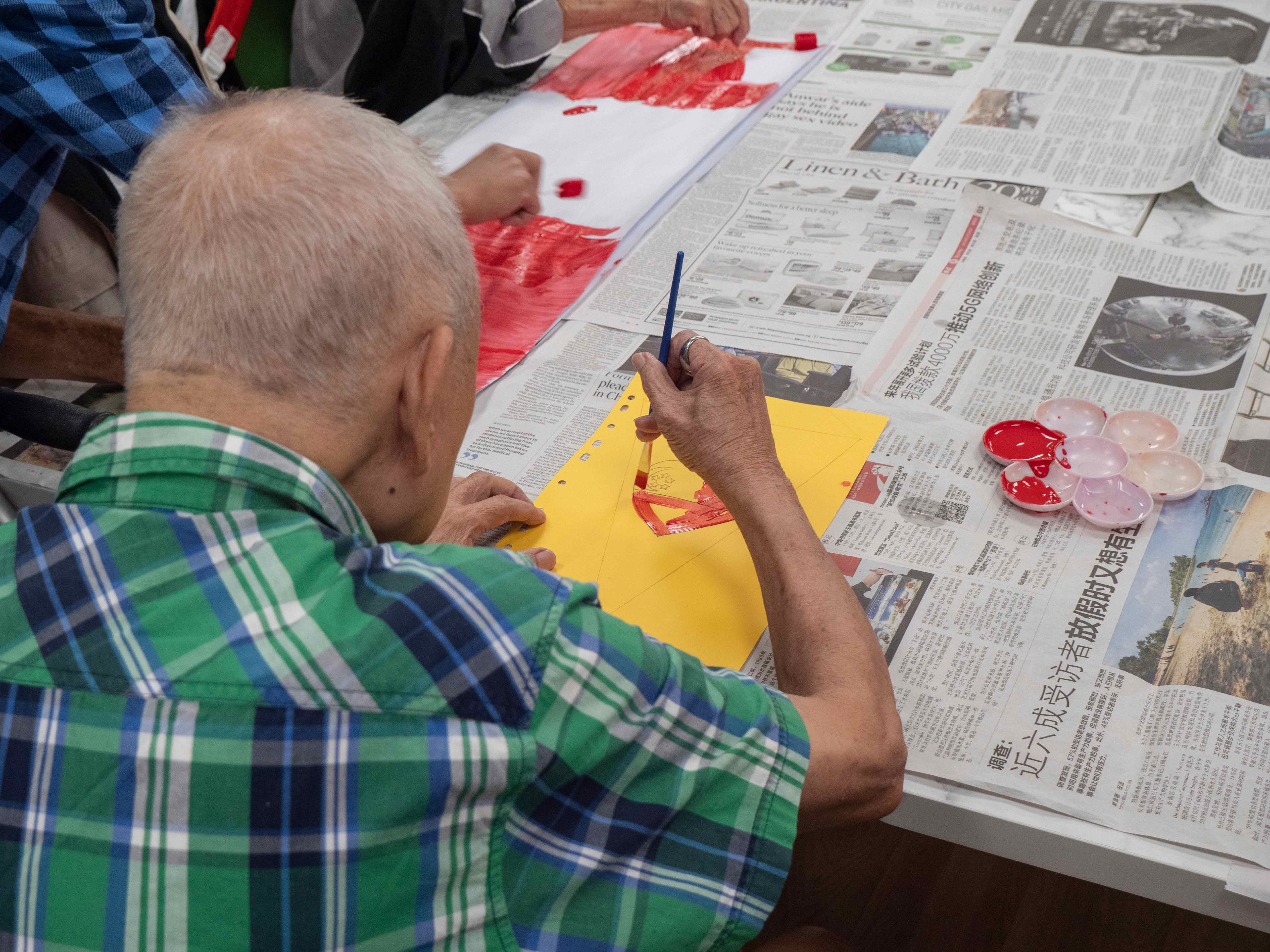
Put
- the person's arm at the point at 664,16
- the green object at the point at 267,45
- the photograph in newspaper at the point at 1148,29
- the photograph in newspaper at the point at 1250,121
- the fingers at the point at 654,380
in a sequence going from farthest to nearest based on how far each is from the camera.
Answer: the green object at the point at 267,45, the person's arm at the point at 664,16, the photograph in newspaper at the point at 1148,29, the photograph in newspaper at the point at 1250,121, the fingers at the point at 654,380

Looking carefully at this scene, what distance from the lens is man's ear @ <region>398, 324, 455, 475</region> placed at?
2.20ft

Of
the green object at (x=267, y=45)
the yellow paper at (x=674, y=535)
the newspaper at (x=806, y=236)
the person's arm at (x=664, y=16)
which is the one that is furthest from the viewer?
the green object at (x=267, y=45)

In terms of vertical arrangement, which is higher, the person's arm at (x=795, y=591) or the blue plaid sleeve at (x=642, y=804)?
the blue plaid sleeve at (x=642, y=804)

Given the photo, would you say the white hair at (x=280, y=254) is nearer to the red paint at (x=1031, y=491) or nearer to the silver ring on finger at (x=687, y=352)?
the silver ring on finger at (x=687, y=352)

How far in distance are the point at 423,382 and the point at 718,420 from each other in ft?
1.29

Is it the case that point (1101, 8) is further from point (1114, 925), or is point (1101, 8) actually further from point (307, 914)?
point (307, 914)

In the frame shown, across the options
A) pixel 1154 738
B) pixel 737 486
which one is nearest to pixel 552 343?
pixel 737 486

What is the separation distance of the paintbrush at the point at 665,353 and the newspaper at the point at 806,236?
20cm

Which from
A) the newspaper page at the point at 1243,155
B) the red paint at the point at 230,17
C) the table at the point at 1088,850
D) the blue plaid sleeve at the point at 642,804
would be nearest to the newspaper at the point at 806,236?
the newspaper page at the point at 1243,155

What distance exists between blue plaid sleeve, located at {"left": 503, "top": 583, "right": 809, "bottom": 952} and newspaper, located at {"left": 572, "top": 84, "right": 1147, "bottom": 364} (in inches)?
26.6

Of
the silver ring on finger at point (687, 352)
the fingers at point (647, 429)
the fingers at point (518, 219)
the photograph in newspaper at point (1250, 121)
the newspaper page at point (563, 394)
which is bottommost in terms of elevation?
the newspaper page at point (563, 394)

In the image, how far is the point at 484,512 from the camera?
1.00 metres

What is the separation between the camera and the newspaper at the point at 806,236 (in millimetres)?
1296

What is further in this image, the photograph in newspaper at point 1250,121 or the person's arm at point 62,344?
the photograph in newspaper at point 1250,121
